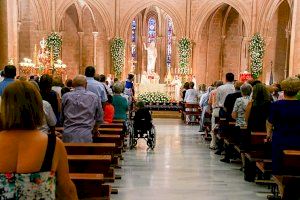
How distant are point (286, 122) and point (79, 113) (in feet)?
8.15

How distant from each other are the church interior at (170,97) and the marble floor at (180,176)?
0.06 feet

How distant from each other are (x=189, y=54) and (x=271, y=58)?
529 cm

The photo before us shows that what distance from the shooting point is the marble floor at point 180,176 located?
250 inches

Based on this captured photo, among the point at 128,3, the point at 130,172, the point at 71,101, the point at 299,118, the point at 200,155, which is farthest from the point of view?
the point at 128,3

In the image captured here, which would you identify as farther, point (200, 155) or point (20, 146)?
point (200, 155)

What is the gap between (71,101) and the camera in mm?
5418

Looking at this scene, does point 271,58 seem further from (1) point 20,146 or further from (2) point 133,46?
(1) point 20,146

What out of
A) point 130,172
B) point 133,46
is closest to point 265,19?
point 133,46

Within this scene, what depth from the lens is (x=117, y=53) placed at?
25234 mm

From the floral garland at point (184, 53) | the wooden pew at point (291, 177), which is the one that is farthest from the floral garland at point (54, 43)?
the wooden pew at point (291, 177)

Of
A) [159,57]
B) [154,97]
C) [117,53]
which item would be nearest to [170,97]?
[154,97]

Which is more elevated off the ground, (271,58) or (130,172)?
(271,58)

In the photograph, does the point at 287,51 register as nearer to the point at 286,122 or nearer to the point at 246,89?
the point at 246,89

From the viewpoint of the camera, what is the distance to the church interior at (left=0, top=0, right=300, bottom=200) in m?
5.02
